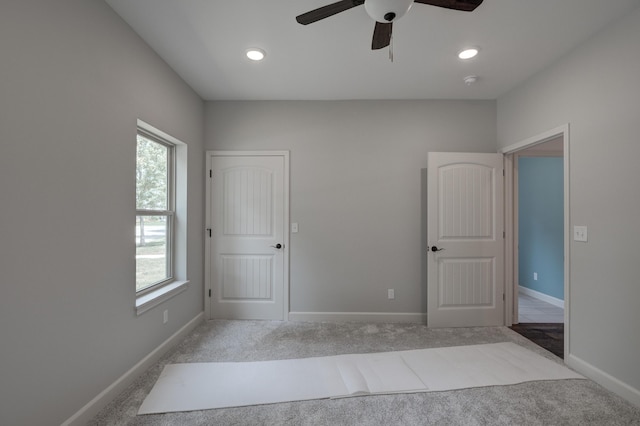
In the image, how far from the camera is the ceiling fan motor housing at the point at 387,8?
4.29 feet

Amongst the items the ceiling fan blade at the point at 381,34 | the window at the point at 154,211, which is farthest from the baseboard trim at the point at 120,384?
the ceiling fan blade at the point at 381,34

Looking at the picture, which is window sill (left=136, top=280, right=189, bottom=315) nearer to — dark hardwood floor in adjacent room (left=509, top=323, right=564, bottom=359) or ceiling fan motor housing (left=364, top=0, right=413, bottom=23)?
ceiling fan motor housing (left=364, top=0, right=413, bottom=23)

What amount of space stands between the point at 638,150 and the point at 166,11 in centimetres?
327

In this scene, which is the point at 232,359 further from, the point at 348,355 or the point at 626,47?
the point at 626,47

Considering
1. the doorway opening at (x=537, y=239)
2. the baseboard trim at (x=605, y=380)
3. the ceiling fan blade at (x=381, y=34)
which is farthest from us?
the doorway opening at (x=537, y=239)

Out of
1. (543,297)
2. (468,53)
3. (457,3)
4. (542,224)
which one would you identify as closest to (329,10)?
(457,3)

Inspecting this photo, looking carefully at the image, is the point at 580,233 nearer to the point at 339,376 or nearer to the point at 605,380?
the point at 605,380

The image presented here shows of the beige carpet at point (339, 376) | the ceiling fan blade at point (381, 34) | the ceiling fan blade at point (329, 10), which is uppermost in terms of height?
the ceiling fan blade at point (381, 34)

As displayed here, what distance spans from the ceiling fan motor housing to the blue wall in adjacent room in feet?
13.1

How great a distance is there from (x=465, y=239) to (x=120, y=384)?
338 centimetres

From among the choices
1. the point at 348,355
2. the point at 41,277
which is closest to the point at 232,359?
the point at 348,355

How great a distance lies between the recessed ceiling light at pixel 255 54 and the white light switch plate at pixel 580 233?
9.73 ft

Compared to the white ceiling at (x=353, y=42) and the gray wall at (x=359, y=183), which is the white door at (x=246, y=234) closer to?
the gray wall at (x=359, y=183)

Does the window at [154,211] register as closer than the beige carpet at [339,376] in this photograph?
No
